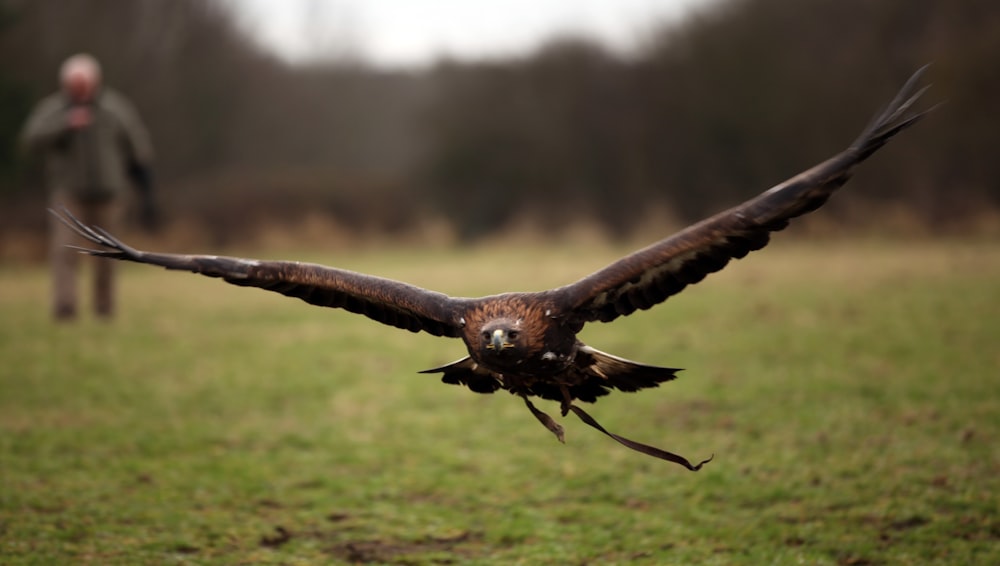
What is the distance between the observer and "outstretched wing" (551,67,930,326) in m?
3.68

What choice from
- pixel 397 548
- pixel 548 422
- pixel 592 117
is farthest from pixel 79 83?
pixel 592 117

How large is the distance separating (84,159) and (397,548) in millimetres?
8215

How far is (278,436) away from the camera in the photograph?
6.76m

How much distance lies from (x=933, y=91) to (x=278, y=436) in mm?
20716

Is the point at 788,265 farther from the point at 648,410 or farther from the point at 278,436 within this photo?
the point at 278,436

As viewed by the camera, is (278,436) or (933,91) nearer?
(278,436)

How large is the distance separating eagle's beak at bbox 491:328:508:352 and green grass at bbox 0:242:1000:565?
1082 millimetres

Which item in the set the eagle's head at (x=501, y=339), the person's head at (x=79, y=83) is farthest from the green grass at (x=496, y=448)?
the person's head at (x=79, y=83)

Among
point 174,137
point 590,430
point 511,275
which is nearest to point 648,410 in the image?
point 590,430

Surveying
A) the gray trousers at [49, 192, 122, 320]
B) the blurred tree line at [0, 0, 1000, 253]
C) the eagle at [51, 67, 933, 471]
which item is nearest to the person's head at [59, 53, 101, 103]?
the gray trousers at [49, 192, 122, 320]

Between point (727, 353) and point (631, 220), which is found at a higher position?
point (631, 220)

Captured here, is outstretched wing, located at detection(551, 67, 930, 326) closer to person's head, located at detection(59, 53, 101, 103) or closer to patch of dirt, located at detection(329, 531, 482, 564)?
patch of dirt, located at detection(329, 531, 482, 564)

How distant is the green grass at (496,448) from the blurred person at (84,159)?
872mm

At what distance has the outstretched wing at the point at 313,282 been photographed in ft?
14.3
